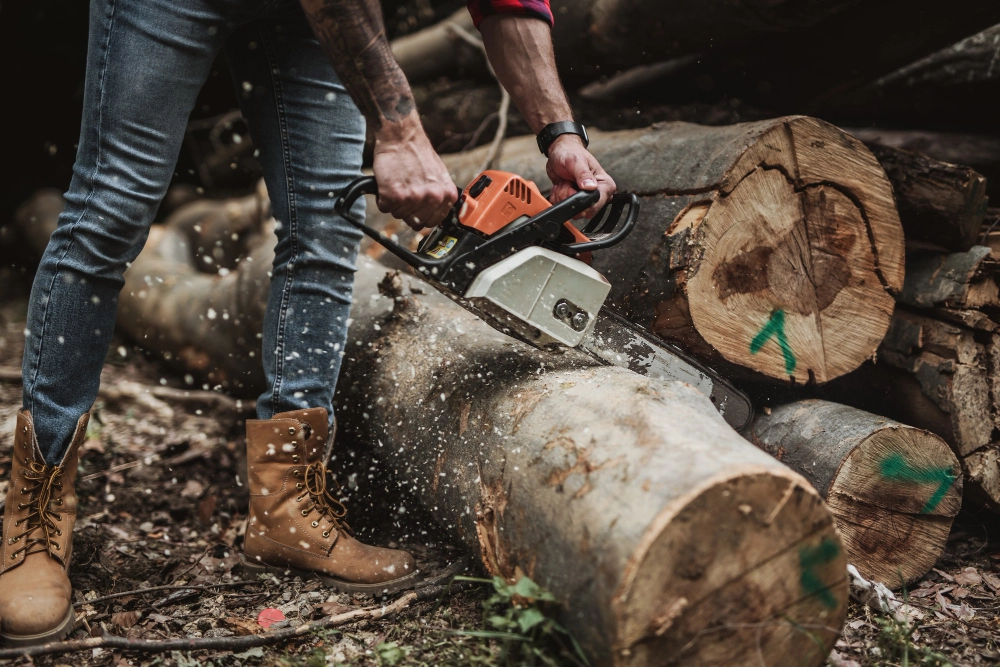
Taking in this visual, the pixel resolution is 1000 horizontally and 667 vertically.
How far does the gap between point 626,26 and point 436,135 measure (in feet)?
4.73

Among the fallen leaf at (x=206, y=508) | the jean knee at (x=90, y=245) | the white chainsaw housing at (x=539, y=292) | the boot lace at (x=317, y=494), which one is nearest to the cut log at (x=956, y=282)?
the white chainsaw housing at (x=539, y=292)

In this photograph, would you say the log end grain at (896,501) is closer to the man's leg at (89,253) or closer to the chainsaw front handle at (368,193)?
the chainsaw front handle at (368,193)

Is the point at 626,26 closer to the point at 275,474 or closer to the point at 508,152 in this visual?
the point at 508,152

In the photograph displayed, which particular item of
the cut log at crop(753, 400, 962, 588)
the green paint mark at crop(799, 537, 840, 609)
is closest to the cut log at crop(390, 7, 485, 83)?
the cut log at crop(753, 400, 962, 588)

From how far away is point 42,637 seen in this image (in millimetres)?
1563

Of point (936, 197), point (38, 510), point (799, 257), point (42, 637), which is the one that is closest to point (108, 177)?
point (38, 510)

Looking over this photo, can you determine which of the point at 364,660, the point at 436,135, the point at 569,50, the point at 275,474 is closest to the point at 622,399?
the point at 364,660

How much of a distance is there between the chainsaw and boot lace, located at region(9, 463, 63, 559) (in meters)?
0.96

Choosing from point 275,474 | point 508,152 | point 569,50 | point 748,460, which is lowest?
point 275,474

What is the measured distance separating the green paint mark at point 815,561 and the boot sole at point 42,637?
1605 mm

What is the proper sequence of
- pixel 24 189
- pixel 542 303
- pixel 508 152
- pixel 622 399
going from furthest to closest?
pixel 24 189 → pixel 508 152 → pixel 542 303 → pixel 622 399

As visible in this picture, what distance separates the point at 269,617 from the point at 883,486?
1.65 m

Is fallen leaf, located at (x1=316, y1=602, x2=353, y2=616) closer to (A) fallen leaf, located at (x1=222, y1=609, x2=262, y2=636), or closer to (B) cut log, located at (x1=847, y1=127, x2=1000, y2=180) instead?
(A) fallen leaf, located at (x1=222, y1=609, x2=262, y2=636)

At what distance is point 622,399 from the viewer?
1.51m
